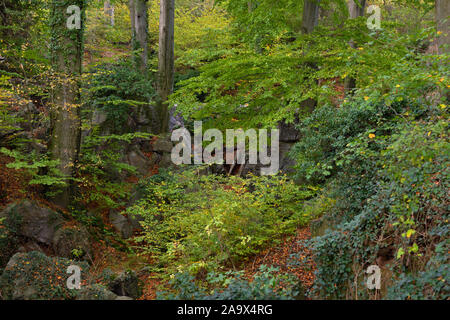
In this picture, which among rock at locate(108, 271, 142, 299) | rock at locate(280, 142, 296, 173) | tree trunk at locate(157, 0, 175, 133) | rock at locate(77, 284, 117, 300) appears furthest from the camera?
tree trunk at locate(157, 0, 175, 133)

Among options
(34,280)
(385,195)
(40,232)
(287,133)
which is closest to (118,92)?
(40,232)

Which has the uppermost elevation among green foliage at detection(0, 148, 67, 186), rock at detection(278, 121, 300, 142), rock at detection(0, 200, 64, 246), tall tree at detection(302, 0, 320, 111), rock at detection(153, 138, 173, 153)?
tall tree at detection(302, 0, 320, 111)

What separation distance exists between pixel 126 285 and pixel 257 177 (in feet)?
12.5

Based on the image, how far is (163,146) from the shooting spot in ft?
42.7

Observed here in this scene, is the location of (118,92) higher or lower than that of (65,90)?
higher

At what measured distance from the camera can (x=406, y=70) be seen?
4.55 meters

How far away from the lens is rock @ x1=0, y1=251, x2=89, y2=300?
499 centimetres

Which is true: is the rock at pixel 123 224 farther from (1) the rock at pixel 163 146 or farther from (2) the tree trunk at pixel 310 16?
(2) the tree trunk at pixel 310 16

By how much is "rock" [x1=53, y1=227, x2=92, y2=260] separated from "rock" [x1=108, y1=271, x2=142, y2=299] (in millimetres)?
1735

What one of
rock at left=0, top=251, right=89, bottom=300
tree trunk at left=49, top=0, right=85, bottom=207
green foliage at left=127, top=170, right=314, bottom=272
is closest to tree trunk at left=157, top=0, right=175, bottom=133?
tree trunk at left=49, top=0, right=85, bottom=207

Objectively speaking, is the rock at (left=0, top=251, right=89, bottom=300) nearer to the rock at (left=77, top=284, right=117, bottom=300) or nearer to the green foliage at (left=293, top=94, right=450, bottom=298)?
the rock at (left=77, top=284, right=117, bottom=300)

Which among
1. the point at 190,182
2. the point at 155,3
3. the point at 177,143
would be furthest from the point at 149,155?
the point at 155,3

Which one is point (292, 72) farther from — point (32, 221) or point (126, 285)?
point (32, 221)

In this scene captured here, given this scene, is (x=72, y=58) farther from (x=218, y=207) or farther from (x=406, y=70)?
(x=406, y=70)
